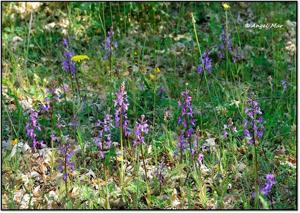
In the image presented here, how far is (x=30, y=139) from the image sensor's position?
5.01m

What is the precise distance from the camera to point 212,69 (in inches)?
244

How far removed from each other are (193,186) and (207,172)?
19 centimetres

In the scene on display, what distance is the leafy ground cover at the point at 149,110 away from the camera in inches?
167

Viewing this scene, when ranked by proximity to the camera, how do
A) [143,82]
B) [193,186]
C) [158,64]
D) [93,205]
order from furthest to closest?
1. [158,64]
2. [143,82]
3. [193,186]
4. [93,205]

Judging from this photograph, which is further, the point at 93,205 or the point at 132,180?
the point at 132,180

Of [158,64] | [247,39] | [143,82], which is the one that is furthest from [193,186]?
[247,39]

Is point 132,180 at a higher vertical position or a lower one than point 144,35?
lower

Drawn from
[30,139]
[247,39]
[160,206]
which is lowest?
[160,206]

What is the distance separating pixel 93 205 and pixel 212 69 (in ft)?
8.73

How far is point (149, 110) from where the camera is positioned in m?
5.50

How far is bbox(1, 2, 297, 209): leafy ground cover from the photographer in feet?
13.9

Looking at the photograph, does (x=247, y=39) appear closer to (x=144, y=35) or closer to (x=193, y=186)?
(x=144, y=35)

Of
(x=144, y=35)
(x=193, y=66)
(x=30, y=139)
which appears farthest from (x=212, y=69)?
(x=30, y=139)

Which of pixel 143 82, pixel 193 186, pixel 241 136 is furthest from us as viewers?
pixel 143 82
